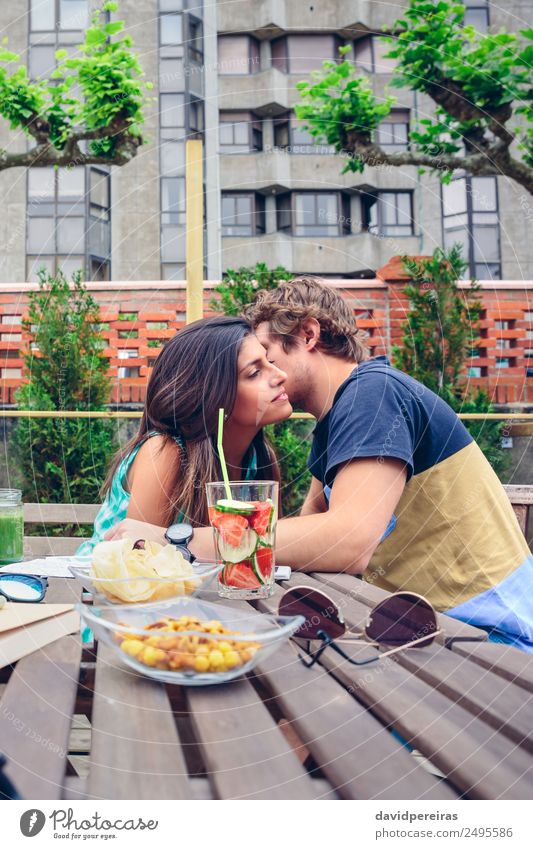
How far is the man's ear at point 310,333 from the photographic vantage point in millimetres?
1250

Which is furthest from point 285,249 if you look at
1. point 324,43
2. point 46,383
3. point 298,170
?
point 46,383

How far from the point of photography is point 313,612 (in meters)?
0.58

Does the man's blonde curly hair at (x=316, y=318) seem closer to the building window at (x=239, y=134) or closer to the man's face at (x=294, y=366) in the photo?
the man's face at (x=294, y=366)

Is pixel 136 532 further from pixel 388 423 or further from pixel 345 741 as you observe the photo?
pixel 345 741

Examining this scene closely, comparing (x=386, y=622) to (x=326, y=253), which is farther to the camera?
(x=326, y=253)

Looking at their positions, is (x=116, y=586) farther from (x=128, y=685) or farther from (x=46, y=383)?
(x=46, y=383)

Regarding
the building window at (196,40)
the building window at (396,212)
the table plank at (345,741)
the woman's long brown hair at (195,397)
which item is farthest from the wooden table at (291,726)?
the building window at (396,212)

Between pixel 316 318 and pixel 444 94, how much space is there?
161 centimetres

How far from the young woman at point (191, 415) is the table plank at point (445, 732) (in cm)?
65

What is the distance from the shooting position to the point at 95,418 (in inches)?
109

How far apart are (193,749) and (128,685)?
8 centimetres

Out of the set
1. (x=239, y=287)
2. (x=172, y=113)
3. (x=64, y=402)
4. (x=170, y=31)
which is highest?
(x=172, y=113)

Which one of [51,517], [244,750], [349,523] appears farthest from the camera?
[51,517]

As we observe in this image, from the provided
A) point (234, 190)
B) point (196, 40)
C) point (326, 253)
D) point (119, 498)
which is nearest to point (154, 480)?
point (119, 498)
